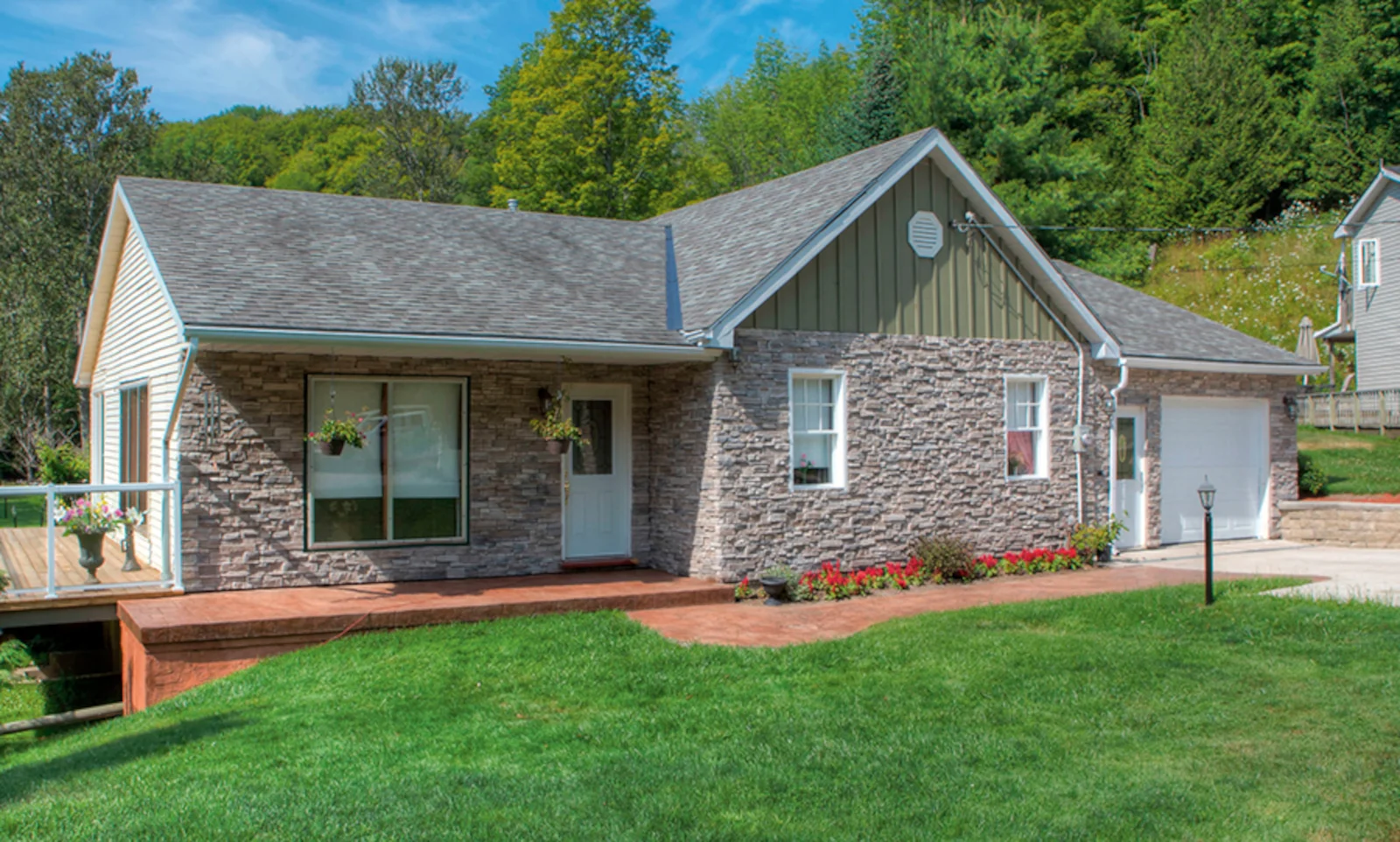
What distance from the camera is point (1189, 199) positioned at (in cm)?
3772

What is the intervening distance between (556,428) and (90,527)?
468cm

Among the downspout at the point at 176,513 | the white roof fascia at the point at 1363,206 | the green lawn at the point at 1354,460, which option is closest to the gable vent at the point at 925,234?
the downspout at the point at 176,513

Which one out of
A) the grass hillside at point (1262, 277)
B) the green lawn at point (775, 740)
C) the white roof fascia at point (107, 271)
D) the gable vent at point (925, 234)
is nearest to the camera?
the green lawn at point (775, 740)

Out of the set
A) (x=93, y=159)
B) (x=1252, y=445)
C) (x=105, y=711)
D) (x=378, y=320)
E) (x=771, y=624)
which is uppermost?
(x=93, y=159)

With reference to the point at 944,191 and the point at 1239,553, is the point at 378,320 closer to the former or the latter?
the point at 944,191

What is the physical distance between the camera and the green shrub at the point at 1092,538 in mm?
13727

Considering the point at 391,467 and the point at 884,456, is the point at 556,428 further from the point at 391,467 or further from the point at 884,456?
the point at 884,456

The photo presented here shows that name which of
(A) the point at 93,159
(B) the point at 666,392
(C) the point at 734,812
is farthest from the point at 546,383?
(A) the point at 93,159

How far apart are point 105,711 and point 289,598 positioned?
6.66 ft

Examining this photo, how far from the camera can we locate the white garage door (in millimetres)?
15594

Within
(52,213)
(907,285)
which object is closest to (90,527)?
(907,285)

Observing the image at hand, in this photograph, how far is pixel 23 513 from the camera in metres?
25.5

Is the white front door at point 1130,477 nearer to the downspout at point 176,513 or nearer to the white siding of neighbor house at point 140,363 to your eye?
the downspout at point 176,513

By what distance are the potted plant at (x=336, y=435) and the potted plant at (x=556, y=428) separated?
1835 millimetres
